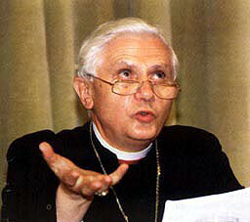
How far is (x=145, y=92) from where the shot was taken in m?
1.53

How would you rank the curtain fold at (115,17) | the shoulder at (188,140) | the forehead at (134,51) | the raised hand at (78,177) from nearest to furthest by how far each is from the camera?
the raised hand at (78,177), the forehead at (134,51), the shoulder at (188,140), the curtain fold at (115,17)

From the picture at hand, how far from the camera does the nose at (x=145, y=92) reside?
153 centimetres

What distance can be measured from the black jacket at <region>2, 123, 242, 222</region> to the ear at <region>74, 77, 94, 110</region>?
0.11 m

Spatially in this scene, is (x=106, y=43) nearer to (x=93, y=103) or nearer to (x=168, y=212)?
(x=93, y=103)

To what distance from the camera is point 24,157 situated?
1.60 m

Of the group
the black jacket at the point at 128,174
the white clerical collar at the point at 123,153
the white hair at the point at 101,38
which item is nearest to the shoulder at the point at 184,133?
the black jacket at the point at 128,174

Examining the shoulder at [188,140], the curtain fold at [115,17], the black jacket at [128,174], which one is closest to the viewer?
the black jacket at [128,174]

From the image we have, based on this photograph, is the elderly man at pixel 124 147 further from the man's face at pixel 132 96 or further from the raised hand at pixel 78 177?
the raised hand at pixel 78 177

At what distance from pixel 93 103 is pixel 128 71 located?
17 centimetres

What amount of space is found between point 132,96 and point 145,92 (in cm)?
4

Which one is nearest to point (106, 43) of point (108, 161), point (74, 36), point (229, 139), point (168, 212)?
point (108, 161)

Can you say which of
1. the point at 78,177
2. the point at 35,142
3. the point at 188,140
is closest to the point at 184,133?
the point at 188,140

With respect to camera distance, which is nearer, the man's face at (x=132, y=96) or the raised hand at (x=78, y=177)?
the raised hand at (x=78, y=177)

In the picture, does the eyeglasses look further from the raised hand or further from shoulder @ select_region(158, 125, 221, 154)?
the raised hand
